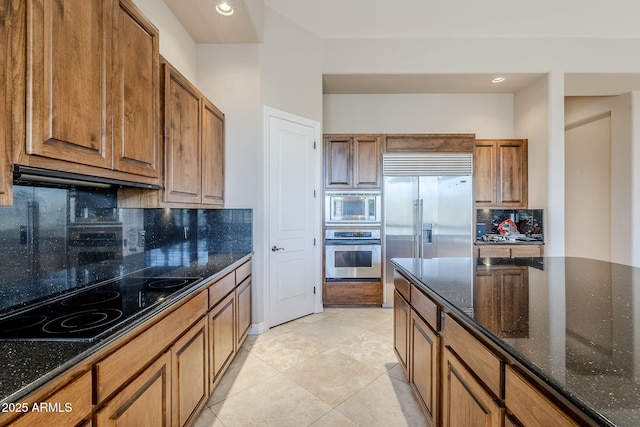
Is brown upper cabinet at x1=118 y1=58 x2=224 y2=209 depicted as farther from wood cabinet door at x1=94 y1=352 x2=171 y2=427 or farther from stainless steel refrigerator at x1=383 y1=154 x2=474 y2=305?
stainless steel refrigerator at x1=383 y1=154 x2=474 y2=305

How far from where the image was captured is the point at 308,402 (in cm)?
188

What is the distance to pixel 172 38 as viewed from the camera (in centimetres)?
253

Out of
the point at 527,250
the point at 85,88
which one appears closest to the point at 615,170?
the point at 527,250

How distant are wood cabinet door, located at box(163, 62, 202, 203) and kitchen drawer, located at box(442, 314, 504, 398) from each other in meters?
1.79

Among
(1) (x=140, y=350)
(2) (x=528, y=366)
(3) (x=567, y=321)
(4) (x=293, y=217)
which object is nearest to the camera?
(2) (x=528, y=366)

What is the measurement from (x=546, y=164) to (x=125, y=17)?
4.56 meters

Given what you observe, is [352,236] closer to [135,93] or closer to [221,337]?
[221,337]

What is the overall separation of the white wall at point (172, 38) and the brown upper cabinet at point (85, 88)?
2.88 ft

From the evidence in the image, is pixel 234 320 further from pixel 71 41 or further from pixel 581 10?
pixel 581 10

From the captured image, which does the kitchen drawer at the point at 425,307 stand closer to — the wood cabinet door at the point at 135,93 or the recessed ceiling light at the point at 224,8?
the wood cabinet door at the point at 135,93

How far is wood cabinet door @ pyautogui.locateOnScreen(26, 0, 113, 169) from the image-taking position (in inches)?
36.4

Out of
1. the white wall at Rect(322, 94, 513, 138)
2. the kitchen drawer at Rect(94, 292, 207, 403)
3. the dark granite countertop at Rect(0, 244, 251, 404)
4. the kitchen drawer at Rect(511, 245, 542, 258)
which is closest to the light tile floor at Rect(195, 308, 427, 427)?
the kitchen drawer at Rect(94, 292, 207, 403)

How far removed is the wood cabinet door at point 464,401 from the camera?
0.94 metres

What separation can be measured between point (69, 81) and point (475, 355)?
1839 millimetres
